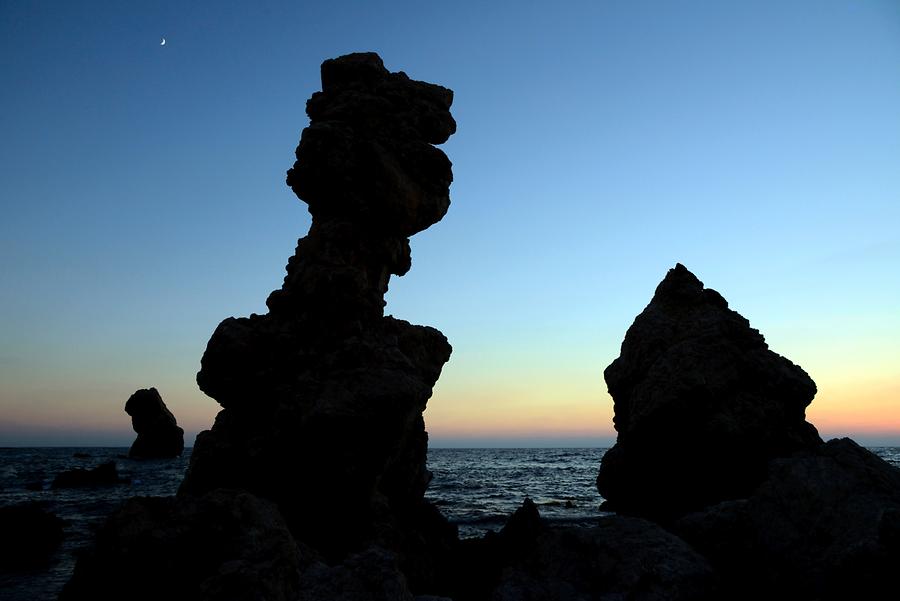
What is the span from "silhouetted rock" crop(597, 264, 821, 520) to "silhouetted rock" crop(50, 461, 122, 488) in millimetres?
47975

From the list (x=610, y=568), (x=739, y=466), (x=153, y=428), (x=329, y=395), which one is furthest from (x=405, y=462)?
(x=153, y=428)

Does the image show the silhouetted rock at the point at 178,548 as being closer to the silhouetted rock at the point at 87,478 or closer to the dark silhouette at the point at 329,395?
the dark silhouette at the point at 329,395

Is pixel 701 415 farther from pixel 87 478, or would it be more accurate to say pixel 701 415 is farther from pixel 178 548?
pixel 87 478

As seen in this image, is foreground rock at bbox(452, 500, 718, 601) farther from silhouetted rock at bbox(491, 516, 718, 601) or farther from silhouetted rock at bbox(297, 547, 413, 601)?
silhouetted rock at bbox(297, 547, 413, 601)

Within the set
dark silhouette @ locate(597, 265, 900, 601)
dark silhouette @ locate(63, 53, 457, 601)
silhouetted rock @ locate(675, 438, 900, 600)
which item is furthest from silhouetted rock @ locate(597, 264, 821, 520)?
dark silhouette @ locate(63, 53, 457, 601)

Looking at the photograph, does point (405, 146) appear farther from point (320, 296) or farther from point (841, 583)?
point (841, 583)

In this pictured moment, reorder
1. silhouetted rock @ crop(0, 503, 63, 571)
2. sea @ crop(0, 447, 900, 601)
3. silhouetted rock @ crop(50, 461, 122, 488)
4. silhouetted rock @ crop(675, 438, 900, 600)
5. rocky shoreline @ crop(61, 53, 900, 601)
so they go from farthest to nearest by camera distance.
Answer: silhouetted rock @ crop(50, 461, 122, 488) → silhouetted rock @ crop(0, 503, 63, 571) → sea @ crop(0, 447, 900, 601) → rocky shoreline @ crop(61, 53, 900, 601) → silhouetted rock @ crop(675, 438, 900, 600)

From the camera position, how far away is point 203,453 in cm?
1498

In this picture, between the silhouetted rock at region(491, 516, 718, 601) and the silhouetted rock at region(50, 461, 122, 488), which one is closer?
the silhouetted rock at region(491, 516, 718, 601)

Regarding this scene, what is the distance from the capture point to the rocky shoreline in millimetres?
9039

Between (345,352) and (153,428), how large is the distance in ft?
305

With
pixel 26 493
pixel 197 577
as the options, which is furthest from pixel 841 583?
pixel 26 493

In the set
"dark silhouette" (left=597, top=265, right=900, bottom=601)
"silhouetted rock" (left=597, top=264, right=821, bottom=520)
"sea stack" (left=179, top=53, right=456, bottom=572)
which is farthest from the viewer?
"silhouetted rock" (left=597, top=264, right=821, bottom=520)

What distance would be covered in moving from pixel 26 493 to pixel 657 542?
5078 cm
